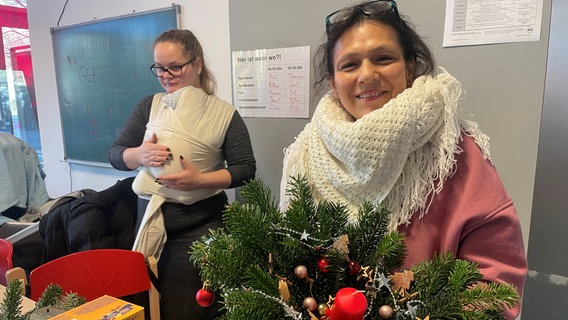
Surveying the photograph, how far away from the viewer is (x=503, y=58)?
3.97ft

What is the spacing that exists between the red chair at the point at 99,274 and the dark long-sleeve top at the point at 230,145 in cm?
37

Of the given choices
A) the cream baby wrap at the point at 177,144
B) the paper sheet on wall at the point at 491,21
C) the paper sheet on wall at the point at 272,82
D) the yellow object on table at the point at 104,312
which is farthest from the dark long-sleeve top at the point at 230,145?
the paper sheet on wall at the point at 491,21

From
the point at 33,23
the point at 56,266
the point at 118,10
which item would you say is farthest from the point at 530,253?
the point at 33,23

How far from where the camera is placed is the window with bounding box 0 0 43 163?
10.4ft

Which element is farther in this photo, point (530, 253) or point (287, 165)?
point (530, 253)

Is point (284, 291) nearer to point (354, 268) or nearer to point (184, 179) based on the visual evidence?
point (354, 268)

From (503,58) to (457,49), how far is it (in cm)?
15

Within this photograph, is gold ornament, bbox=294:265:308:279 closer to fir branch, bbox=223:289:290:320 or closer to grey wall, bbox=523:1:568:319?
fir branch, bbox=223:289:290:320

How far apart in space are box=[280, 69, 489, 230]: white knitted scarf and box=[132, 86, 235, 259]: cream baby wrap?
26.8 inches

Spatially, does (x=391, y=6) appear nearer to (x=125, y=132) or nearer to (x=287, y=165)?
(x=287, y=165)

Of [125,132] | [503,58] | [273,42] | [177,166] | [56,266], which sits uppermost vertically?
[273,42]

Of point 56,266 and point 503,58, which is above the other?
point 503,58

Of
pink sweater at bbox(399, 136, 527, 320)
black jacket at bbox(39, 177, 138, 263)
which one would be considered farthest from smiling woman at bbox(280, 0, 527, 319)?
black jacket at bbox(39, 177, 138, 263)

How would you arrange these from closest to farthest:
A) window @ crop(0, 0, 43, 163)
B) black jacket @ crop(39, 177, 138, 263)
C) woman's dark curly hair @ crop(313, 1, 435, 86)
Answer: woman's dark curly hair @ crop(313, 1, 435, 86), black jacket @ crop(39, 177, 138, 263), window @ crop(0, 0, 43, 163)
